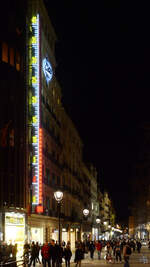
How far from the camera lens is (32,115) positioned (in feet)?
Answer: 174

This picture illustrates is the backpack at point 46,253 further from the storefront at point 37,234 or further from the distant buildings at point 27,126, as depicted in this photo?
the storefront at point 37,234

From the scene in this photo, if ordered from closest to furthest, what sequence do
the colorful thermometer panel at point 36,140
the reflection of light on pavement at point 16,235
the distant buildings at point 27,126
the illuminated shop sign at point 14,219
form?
1. the illuminated shop sign at point 14,219
2. the reflection of light on pavement at point 16,235
3. the distant buildings at point 27,126
4. the colorful thermometer panel at point 36,140

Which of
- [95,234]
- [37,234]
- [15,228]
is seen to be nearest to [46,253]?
[15,228]

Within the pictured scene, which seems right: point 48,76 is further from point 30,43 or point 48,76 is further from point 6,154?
point 6,154

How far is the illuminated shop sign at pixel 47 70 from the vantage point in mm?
59222

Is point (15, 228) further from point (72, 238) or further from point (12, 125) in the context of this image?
point (72, 238)

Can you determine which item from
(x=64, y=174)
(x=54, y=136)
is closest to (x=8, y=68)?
(x=54, y=136)

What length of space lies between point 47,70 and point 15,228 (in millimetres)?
21096

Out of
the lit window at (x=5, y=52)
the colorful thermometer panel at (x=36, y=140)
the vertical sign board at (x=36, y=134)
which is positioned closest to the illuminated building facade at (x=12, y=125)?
the lit window at (x=5, y=52)

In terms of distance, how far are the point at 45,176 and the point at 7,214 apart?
15.2m

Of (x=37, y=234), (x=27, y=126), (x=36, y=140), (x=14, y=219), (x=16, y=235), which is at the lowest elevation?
(x=37, y=234)

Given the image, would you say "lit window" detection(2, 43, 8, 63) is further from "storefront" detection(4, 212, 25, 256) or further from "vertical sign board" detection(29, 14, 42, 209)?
"storefront" detection(4, 212, 25, 256)

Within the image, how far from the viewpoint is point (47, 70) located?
60.9m

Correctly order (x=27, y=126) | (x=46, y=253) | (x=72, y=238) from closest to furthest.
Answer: (x=46, y=253) → (x=27, y=126) → (x=72, y=238)
